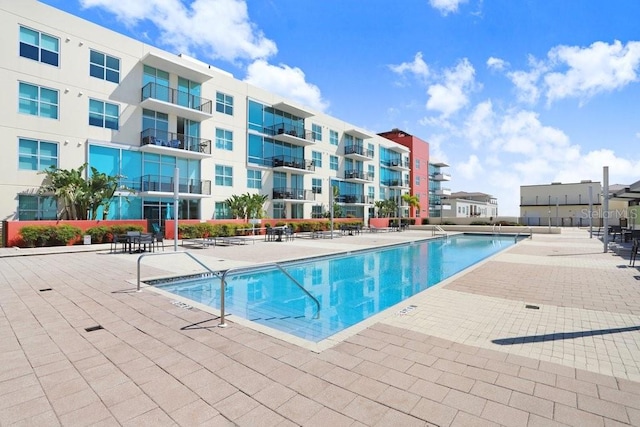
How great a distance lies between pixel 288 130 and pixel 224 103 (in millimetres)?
6558

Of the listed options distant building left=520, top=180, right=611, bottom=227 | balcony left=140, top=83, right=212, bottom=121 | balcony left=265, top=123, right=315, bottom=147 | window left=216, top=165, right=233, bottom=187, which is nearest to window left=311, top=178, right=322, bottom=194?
balcony left=265, top=123, right=315, bottom=147

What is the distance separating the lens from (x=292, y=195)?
3067 cm

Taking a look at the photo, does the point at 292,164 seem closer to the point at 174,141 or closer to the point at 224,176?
the point at 224,176

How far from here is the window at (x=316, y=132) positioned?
34.4 meters

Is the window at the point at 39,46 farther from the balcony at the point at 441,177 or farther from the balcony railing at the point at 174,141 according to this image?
the balcony at the point at 441,177

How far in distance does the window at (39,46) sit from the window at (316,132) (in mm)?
21212

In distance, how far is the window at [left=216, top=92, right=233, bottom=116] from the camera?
25.3m

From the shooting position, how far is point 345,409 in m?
2.76

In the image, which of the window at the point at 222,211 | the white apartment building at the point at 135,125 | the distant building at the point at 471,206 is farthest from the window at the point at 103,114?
the distant building at the point at 471,206

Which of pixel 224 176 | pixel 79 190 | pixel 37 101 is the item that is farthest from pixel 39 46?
pixel 224 176

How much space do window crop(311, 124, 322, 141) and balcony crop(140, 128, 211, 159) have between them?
43.1 ft

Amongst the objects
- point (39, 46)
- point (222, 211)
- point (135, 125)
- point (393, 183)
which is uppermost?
point (39, 46)

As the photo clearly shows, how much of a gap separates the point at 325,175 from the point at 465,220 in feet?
70.2

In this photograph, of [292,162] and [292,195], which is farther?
[292,162]
